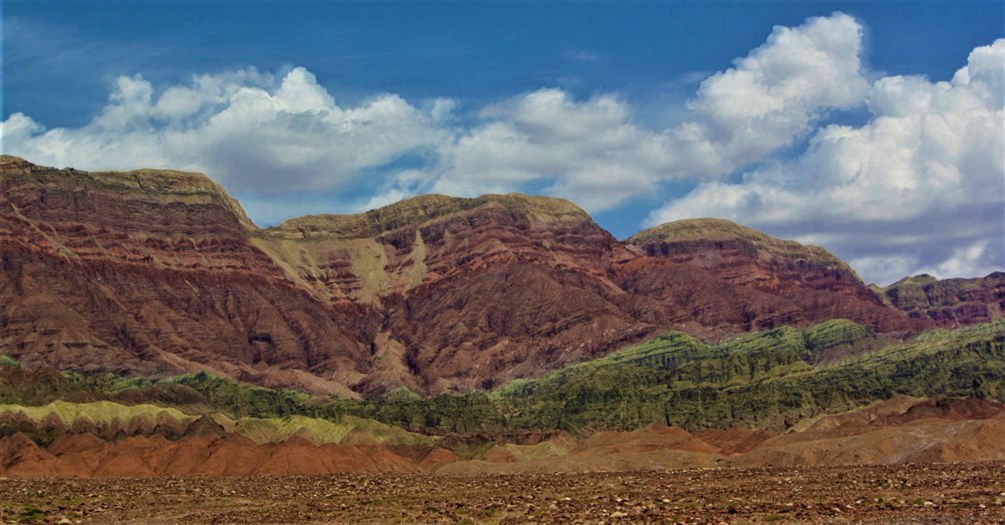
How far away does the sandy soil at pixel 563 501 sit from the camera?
63.6m

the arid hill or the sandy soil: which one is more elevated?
the arid hill

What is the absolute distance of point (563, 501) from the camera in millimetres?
78500

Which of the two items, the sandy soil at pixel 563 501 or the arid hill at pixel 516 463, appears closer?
the sandy soil at pixel 563 501

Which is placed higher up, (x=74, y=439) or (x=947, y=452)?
(x=74, y=439)

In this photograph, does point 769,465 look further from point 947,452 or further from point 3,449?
point 3,449

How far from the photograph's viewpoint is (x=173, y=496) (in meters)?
102

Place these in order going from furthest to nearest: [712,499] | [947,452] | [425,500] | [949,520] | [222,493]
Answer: [947,452] < [222,493] < [425,500] < [712,499] < [949,520]

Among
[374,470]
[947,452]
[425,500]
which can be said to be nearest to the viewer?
[425,500]

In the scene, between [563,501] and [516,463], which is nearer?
[563,501]

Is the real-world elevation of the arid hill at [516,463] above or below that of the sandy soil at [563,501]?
above

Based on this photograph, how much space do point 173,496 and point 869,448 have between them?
83.2 meters

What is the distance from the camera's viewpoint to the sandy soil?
209 feet

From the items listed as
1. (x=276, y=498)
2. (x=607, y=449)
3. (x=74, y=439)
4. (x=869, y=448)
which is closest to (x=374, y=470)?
(x=607, y=449)

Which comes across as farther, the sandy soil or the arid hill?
the arid hill
